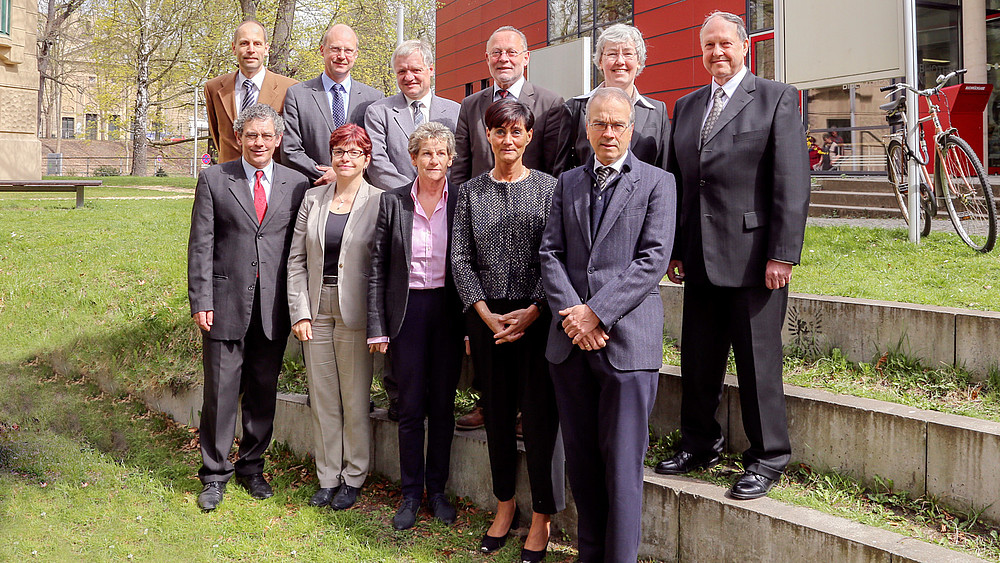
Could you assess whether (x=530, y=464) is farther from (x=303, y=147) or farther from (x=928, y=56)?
(x=928, y=56)

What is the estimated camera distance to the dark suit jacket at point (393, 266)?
14.6 feet

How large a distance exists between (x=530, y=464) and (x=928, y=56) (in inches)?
556

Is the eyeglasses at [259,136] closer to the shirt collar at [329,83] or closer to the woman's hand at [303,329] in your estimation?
the shirt collar at [329,83]

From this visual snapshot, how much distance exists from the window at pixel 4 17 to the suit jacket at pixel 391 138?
554 inches

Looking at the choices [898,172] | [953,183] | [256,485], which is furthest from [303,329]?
[898,172]

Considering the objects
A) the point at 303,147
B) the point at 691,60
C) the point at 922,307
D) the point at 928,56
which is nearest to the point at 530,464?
the point at 922,307

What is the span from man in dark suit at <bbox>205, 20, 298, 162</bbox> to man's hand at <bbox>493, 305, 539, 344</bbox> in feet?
7.79

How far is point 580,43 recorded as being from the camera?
9.73m

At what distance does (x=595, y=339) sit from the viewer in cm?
351

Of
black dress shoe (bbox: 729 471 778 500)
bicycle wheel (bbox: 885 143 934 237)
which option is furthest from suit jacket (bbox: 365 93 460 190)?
bicycle wheel (bbox: 885 143 934 237)

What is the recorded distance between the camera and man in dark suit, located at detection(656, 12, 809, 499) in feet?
12.4

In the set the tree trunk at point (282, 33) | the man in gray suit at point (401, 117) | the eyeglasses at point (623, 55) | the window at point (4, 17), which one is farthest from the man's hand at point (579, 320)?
the window at point (4, 17)

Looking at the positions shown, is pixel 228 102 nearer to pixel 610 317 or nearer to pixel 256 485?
pixel 256 485

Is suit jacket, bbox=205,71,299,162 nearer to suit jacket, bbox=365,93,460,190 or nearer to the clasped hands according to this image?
suit jacket, bbox=365,93,460,190
